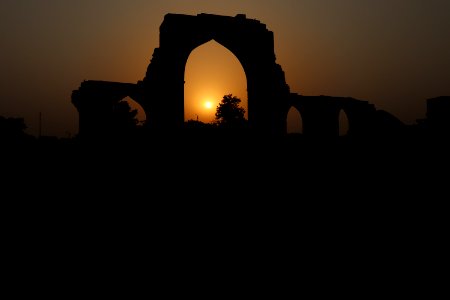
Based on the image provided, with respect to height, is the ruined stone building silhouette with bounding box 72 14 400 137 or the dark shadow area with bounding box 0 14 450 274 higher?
the ruined stone building silhouette with bounding box 72 14 400 137

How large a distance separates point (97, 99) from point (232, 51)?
6.32m

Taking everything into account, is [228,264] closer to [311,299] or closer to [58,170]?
[311,299]

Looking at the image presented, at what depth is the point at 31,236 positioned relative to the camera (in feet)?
16.0

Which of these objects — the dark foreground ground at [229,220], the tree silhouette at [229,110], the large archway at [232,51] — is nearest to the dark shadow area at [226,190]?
the dark foreground ground at [229,220]

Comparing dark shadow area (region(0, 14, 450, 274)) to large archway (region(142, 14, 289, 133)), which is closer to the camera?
dark shadow area (region(0, 14, 450, 274))

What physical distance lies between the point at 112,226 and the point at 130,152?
364 cm

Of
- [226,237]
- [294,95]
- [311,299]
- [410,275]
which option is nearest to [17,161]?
[226,237]

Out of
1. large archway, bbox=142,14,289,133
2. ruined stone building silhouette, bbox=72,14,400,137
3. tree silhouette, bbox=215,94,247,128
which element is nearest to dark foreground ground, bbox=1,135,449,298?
large archway, bbox=142,14,289,133

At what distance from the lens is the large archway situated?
1552 centimetres

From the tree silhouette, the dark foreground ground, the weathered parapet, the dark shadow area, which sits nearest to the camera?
the dark foreground ground

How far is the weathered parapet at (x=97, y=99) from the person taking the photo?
16.4 m

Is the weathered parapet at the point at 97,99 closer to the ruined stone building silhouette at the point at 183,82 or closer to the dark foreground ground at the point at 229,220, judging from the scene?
the ruined stone building silhouette at the point at 183,82

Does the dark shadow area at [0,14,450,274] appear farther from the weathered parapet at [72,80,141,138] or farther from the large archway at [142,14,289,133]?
the weathered parapet at [72,80,141,138]

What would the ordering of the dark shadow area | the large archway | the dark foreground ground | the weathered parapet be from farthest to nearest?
1. the weathered parapet
2. the large archway
3. the dark shadow area
4. the dark foreground ground
